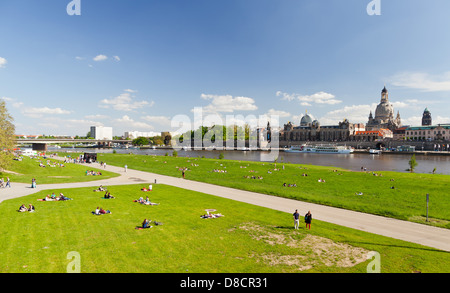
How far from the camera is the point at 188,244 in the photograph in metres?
15.0

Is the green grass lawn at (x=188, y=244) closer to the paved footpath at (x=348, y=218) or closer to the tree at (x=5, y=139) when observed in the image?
the paved footpath at (x=348, y=218)

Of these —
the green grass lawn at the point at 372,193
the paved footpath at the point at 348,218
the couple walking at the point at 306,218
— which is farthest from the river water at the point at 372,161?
the couple walking at the point at 306,218

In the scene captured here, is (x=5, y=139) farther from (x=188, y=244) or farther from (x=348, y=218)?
(x=348, y=218)

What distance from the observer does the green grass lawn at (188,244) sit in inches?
487

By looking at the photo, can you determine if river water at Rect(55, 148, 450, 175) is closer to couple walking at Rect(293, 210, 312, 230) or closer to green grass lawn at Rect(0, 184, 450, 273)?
couple walking at Rect(293, 210, 312, 230)

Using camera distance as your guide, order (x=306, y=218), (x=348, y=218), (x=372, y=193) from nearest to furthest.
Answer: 1. (x=306, y=218)
2. (x=348, y=218)
3. (x=372, y=193)

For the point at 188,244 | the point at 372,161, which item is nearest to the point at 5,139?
the point at 188,244

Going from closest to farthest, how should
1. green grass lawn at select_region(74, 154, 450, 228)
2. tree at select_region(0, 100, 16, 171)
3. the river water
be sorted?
green grass lawn at select_region(74, 154, 450, 228), tree at select_region(0, 100, 16, 171), the river water

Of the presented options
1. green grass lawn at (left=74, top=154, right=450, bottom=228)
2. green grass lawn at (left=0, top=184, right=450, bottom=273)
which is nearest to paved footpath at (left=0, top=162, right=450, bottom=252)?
green grass lawn at (left=0, top=184, right=450, bottom=273)

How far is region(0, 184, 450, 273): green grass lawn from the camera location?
12.4 m

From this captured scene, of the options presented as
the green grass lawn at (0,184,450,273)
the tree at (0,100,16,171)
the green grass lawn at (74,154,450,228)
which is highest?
the tree at (0,100,16,171)
